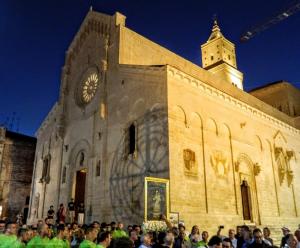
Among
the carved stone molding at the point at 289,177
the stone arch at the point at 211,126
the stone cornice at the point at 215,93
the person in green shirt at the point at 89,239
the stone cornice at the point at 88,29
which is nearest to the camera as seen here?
the person in green shirt at the point at 89,239

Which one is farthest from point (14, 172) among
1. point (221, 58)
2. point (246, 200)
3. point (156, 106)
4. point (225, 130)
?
point (221, 58)

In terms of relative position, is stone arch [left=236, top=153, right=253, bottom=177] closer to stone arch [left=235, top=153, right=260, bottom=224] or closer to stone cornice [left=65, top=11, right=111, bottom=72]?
stone arch [left=235, top=153, right=260, bottom=224]

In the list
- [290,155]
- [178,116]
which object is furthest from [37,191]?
[290,155]

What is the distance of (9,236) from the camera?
6.89 metres

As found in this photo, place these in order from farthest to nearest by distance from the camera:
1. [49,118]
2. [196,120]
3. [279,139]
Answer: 1. [49,118]
2. [279,139]
3. [196,120]

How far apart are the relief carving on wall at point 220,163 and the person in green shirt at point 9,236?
Answer: 12.5 m

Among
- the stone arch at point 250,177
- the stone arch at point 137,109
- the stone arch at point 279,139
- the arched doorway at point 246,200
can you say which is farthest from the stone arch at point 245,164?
the stone arch at point 137,109

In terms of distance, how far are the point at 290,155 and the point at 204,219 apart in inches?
543

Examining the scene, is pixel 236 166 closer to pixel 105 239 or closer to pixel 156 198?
pixel 156 198

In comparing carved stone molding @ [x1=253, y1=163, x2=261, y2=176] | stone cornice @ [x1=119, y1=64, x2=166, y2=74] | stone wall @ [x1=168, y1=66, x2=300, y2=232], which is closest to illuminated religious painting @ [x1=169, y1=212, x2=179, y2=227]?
stone wall @ [x1=168, y1=66, x2=300, y2=232]

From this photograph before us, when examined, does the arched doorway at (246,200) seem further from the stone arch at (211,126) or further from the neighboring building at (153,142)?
the stone arch at (211,126)

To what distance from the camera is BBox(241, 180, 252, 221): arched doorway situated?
1930 centimetres

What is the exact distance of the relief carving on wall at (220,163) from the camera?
17812mm

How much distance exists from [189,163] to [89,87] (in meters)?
11.5
